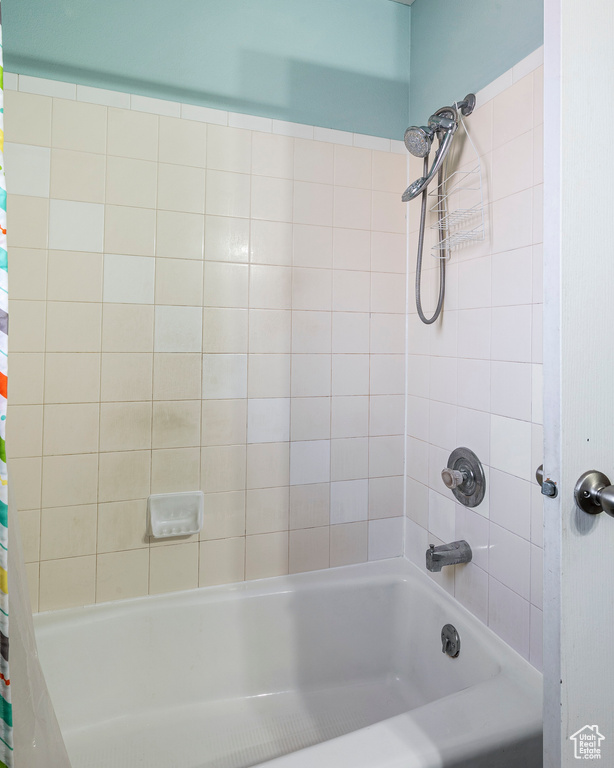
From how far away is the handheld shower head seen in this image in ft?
4.37

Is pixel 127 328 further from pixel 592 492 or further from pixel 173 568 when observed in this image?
pixel 592 492

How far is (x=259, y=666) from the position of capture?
5.07ft

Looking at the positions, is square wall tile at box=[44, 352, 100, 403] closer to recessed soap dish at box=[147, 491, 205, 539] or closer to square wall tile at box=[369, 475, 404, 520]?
recessed soap dish at box=[147, 491, 205, 539]

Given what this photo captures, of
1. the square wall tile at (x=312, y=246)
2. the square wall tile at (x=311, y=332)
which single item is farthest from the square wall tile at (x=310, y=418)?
the square wall tile at (x=312, y=246)

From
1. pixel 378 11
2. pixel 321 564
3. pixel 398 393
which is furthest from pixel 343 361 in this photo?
pixel 378 11

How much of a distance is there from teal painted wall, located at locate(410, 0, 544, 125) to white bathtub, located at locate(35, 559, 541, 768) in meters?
1.62

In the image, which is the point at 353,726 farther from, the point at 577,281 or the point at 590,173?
the point at 590,173

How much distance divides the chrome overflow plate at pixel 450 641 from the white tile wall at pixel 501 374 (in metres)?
0.09

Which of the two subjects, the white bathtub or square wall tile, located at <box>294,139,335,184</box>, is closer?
the white bathtub

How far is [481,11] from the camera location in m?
1.37

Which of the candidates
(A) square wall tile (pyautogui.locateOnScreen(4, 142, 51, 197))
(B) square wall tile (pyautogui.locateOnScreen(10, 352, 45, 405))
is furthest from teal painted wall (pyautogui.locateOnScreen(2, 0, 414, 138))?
(B) square wall tile (pyautogui.locateOnScreen(10, 352, 45, 405))

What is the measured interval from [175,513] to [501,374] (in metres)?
1.10

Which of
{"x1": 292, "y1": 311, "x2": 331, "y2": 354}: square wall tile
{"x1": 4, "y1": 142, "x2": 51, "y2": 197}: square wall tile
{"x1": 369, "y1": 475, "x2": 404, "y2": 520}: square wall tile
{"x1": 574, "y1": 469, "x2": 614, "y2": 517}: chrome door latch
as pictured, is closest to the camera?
{"x1": 574, "y1": 469, "x2": 614, "y2": 517}: chrome door latch

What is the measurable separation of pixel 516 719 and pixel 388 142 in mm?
1788
